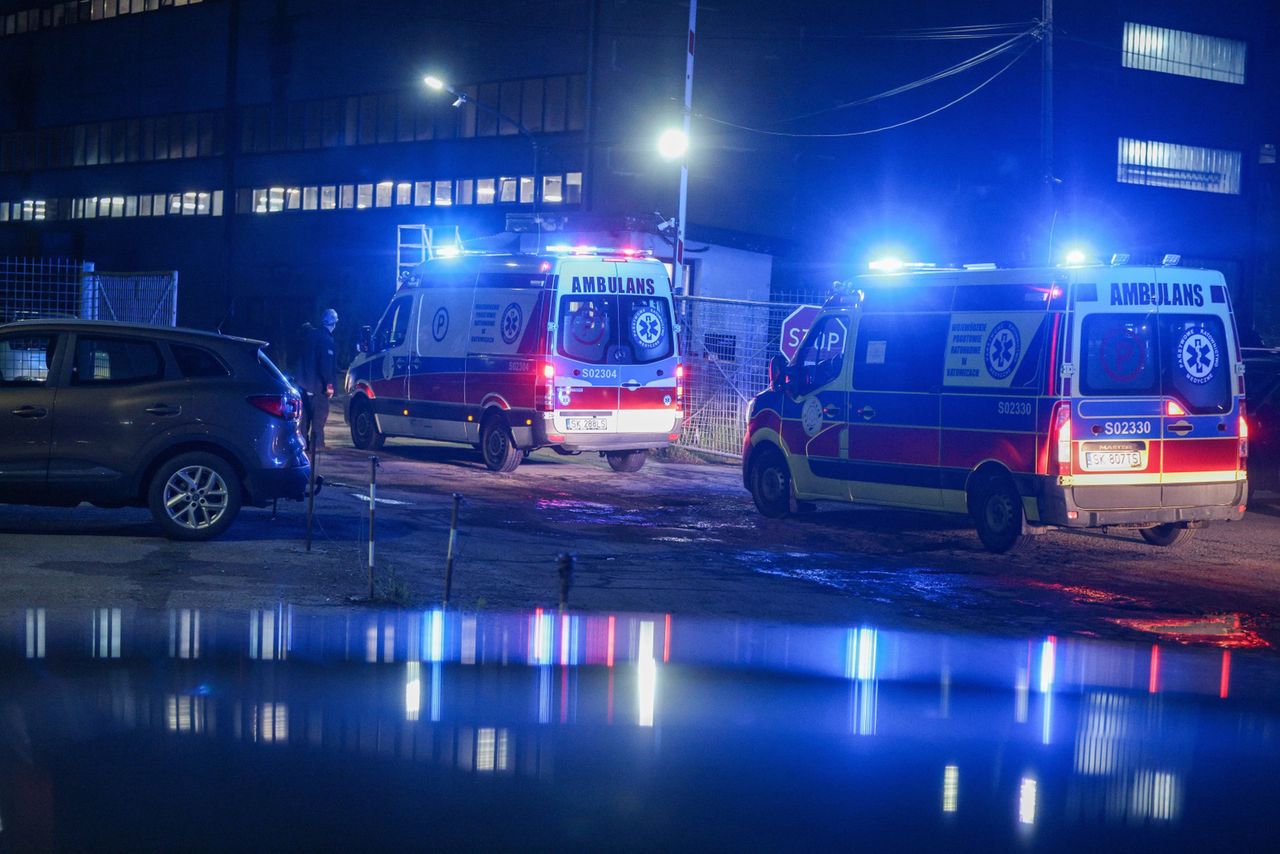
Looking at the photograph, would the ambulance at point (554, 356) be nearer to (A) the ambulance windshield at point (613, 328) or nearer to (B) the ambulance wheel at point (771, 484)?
(A) the ambulance windshield at point (613, 328)

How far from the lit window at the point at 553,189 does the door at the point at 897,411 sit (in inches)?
1224

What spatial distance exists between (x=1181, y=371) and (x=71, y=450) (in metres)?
8.97

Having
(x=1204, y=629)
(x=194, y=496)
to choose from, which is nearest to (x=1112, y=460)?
(x=1204, y=629)

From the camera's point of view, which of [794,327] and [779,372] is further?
[794,327]

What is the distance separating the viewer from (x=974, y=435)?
42.7 ft

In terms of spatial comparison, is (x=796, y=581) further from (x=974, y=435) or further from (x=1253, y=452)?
(x=1253, y=452)

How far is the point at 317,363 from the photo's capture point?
63.2 ft

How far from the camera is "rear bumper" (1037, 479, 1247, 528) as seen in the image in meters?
12.2

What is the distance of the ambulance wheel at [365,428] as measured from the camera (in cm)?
2159

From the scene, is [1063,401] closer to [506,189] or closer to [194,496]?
[194,496]

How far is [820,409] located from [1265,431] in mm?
5541

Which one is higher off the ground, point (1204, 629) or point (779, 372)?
point (779, 372)

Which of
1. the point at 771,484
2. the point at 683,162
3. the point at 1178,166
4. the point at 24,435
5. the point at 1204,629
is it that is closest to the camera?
the point at 1204,629

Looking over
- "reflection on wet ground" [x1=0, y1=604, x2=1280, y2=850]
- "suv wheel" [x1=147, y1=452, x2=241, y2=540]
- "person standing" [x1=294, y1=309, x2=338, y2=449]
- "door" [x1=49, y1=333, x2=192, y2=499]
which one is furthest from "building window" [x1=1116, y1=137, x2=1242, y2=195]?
"reflection on wet ground" [x1=0, y1=604, x2=1280, y2=850]
